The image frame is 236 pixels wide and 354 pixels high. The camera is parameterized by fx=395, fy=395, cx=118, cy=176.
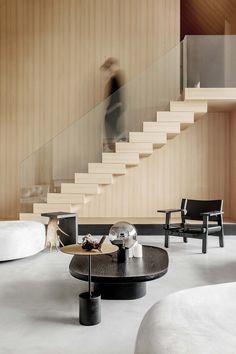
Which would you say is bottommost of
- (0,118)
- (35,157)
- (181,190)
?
(181,190)

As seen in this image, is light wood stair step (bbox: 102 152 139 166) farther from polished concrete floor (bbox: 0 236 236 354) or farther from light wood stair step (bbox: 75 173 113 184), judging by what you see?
polished concrete floor (bbox: 0 236 236 354)

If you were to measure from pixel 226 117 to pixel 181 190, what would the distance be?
6.68 feet

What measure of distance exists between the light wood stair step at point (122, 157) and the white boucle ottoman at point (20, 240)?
7.72 ft

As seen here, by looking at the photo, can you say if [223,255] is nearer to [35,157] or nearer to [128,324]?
[128,324]

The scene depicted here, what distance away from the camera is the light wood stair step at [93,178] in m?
7.80

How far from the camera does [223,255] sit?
19.4 feet

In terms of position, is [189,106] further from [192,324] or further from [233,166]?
[192,324]

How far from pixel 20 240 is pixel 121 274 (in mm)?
2221

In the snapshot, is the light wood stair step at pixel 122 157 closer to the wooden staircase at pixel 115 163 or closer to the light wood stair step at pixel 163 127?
the wooden staircase at pixel 115 163

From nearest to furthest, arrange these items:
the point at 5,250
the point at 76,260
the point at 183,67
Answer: the point at 76,260, the point at 5,250, the point at 183,67

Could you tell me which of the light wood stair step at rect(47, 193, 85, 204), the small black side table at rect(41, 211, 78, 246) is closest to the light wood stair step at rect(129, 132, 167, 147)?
the light wood stair step at rect(47, 193, 85, 204)

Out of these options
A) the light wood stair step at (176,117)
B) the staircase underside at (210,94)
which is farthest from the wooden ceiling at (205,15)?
the light wood stair step at (176,117)

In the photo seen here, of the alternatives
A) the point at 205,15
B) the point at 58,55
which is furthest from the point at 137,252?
the point at 205,15

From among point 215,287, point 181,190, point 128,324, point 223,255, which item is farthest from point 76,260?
point 181,190
